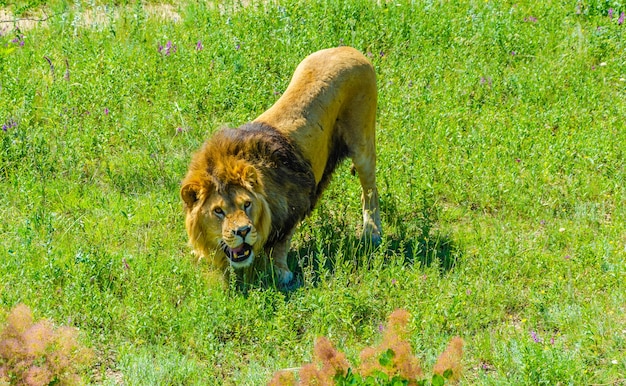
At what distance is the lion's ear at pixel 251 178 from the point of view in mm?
7405

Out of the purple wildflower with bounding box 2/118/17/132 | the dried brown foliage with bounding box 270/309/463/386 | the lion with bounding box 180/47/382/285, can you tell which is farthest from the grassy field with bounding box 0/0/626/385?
the dried brown foliage with bounding box 270/309/463/386

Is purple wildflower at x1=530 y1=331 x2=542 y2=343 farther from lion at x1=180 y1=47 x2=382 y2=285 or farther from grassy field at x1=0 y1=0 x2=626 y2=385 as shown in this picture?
lion at x1=180 y1=47 x2=382 y2=285

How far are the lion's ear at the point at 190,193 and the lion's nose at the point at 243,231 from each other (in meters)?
0.45

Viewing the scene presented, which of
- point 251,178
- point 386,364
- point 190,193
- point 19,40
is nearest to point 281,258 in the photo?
point 251,178

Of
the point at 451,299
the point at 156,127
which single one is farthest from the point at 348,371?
the point at 156,127

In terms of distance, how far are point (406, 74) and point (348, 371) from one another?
21.6 ft

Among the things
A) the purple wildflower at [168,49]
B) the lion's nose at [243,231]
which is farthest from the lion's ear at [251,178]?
the purple wildflower at [168,49]

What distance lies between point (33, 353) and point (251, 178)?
252 centimetres

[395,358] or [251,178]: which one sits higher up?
[395,358]

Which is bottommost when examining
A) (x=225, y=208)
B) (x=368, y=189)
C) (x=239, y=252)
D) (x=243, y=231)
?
(x=368, y=189)

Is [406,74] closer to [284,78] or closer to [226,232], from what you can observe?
[284,78]

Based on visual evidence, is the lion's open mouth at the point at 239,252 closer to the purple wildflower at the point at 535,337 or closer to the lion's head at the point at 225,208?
the lion's head at the point at 225,208

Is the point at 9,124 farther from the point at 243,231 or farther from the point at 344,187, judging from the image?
the point at 243,231

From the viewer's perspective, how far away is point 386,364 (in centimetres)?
499
